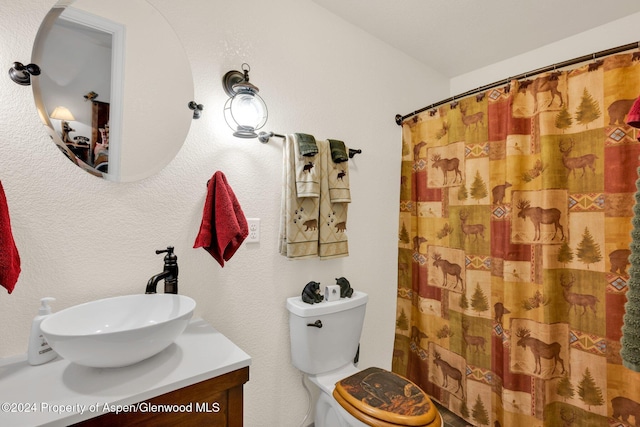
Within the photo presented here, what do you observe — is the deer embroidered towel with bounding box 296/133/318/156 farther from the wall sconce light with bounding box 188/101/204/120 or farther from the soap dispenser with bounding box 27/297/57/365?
the soap dispenser with bounding box 27/297/57/365

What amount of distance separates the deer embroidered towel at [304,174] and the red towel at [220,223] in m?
0.34

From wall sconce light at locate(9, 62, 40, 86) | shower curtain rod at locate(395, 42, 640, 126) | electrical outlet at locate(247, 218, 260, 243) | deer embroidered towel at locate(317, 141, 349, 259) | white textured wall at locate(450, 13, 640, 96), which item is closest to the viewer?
wall sconce light at locate(9, 62, 40, 86)

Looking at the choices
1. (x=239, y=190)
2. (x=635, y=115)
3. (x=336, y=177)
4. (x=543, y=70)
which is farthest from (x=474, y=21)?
(x=239, y=190)

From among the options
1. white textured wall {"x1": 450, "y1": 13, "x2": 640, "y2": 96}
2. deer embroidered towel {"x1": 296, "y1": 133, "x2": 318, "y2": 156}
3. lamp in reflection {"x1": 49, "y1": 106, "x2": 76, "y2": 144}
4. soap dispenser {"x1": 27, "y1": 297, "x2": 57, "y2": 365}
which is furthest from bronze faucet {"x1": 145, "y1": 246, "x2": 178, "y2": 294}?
white textured wall {"x1": 450, "y1": 13, "x2": 640, "y2": 96}

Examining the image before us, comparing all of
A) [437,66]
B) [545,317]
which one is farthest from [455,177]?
[437,66]

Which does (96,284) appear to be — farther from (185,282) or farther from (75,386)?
(75,386)

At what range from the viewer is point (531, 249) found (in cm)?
148

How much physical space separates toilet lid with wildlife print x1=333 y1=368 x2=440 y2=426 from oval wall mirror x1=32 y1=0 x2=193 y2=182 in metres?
1.22

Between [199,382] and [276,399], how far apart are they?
827 mm

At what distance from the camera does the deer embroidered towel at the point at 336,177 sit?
1564 mm

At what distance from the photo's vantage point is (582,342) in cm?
137

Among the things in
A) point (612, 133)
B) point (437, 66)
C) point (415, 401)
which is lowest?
point (415, 401)

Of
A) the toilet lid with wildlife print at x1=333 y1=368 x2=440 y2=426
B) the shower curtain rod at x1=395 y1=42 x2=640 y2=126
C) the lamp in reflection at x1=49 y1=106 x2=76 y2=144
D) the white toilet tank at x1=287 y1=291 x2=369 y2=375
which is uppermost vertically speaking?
the shower curtain rod at x1=395 y1=42 x2=640 y2=126

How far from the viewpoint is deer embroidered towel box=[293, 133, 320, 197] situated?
1438 mm
